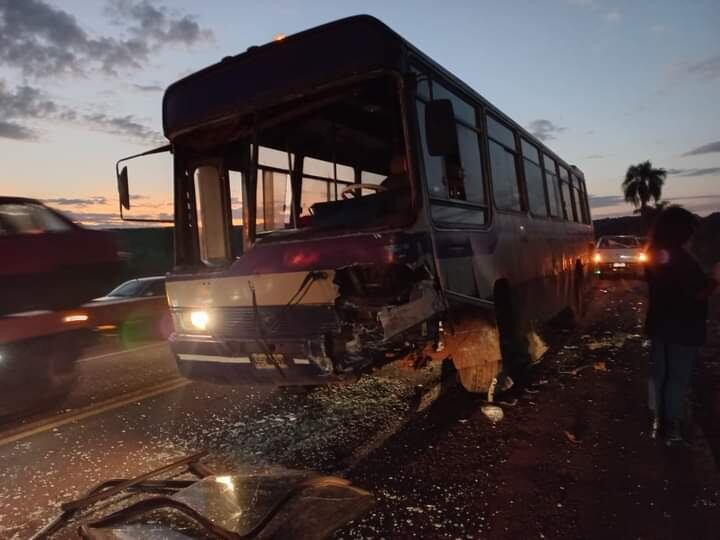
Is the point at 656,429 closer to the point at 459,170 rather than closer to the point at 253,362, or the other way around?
the point at 459,170

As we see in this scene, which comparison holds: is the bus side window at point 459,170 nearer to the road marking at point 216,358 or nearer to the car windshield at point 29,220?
the road marking at point 216,358

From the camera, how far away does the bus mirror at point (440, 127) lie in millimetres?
4047

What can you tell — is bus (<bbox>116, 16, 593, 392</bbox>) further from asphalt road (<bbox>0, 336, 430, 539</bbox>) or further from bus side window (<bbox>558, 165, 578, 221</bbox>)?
bus side window (<bbox>558, 165, 578, 221</bbox>)

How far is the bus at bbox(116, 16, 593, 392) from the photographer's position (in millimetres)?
4125

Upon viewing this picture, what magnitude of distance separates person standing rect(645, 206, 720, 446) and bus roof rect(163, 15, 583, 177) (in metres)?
2.43

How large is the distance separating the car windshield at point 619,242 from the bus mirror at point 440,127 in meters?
20.2

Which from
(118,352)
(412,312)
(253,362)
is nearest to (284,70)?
(412,312)

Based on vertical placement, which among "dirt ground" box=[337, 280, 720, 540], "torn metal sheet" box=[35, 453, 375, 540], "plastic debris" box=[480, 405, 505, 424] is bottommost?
"dirt ground" box=[337, 280, 720, 540]

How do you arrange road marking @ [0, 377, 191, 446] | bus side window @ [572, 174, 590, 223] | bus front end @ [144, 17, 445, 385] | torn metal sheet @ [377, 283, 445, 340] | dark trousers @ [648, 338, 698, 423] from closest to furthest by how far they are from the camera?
torn metal sheet @ [377, 283, 445, 340] < bus front end @ [144, 17, 445, 385] < dark trousers @ [648, 338, 698, 423] < road marking @ [0, 377, 191, 446] < bus side window @ [572, 174, 590, 223]

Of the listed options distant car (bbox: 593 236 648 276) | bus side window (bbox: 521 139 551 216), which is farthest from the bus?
distant car (bbox: 593 236 648 276)

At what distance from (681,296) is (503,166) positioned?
2.84m

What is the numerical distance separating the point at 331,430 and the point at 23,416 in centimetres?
373

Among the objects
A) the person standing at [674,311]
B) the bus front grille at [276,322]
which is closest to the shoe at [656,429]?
the person standing at [674,311]

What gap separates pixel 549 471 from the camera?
3.95 metres
